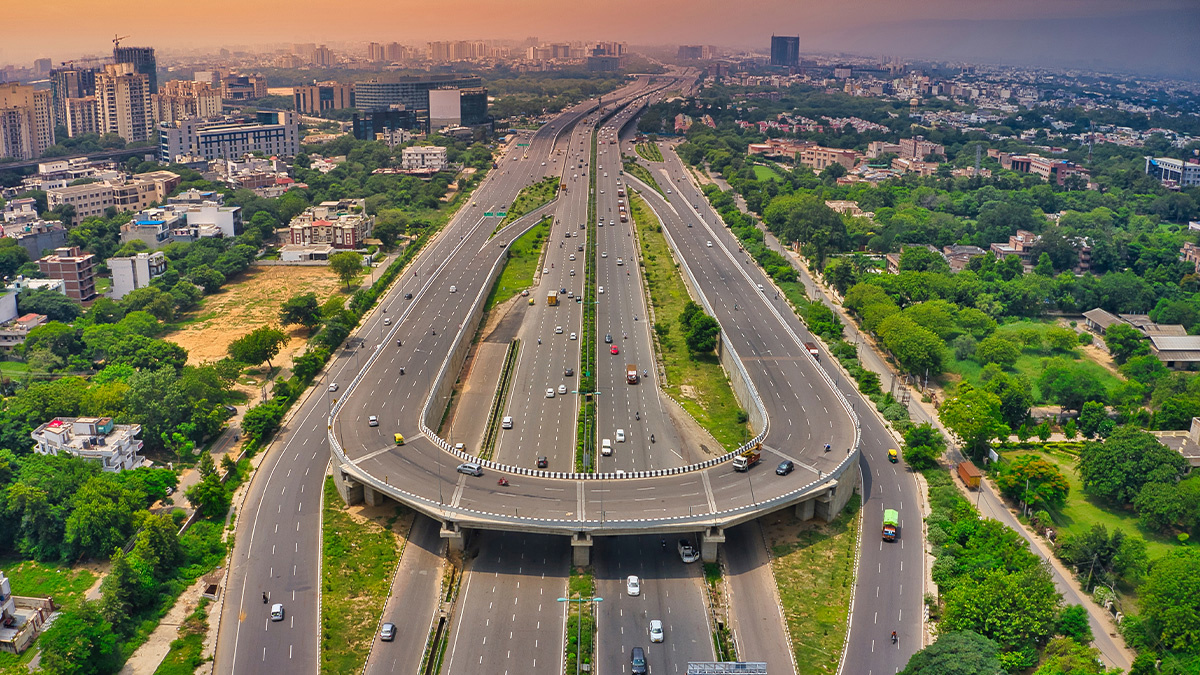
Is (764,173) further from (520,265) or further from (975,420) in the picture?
(975,420)

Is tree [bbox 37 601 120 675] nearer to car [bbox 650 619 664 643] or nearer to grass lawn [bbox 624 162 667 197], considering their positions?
car [bbox 650 619 664 643]

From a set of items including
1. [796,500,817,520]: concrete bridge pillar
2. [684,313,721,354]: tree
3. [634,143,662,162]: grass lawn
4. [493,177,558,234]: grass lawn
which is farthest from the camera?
[634,143,662,162]: grass lawn

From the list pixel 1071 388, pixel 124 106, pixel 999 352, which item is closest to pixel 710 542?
pixel 1071 388

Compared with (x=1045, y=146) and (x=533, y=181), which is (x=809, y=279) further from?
(x=1045, y=146)

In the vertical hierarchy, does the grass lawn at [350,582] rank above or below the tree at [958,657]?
below

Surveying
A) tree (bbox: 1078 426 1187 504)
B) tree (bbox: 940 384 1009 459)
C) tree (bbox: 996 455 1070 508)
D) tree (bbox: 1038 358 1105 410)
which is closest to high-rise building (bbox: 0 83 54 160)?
tree (bbox: 940 384 1009 459)

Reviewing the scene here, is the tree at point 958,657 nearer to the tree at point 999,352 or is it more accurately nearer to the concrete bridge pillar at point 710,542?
the concrete bridge pillar at point 710,542

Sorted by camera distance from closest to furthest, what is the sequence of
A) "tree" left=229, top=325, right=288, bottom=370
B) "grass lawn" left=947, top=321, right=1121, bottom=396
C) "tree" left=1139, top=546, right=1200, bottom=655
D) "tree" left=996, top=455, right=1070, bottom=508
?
"tree" left=1139, top=546, right=1200, bottom=655 < "tree" left=996, top=455, right=1070, bottom=508 < "tree" left=229, top=325, right=288, bottom=370 < "grass lawn" left=947, top=321, right=1121, bottom=396

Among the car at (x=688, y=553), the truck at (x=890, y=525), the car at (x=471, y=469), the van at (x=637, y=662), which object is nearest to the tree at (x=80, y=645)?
the car at (x=471, y=469)
